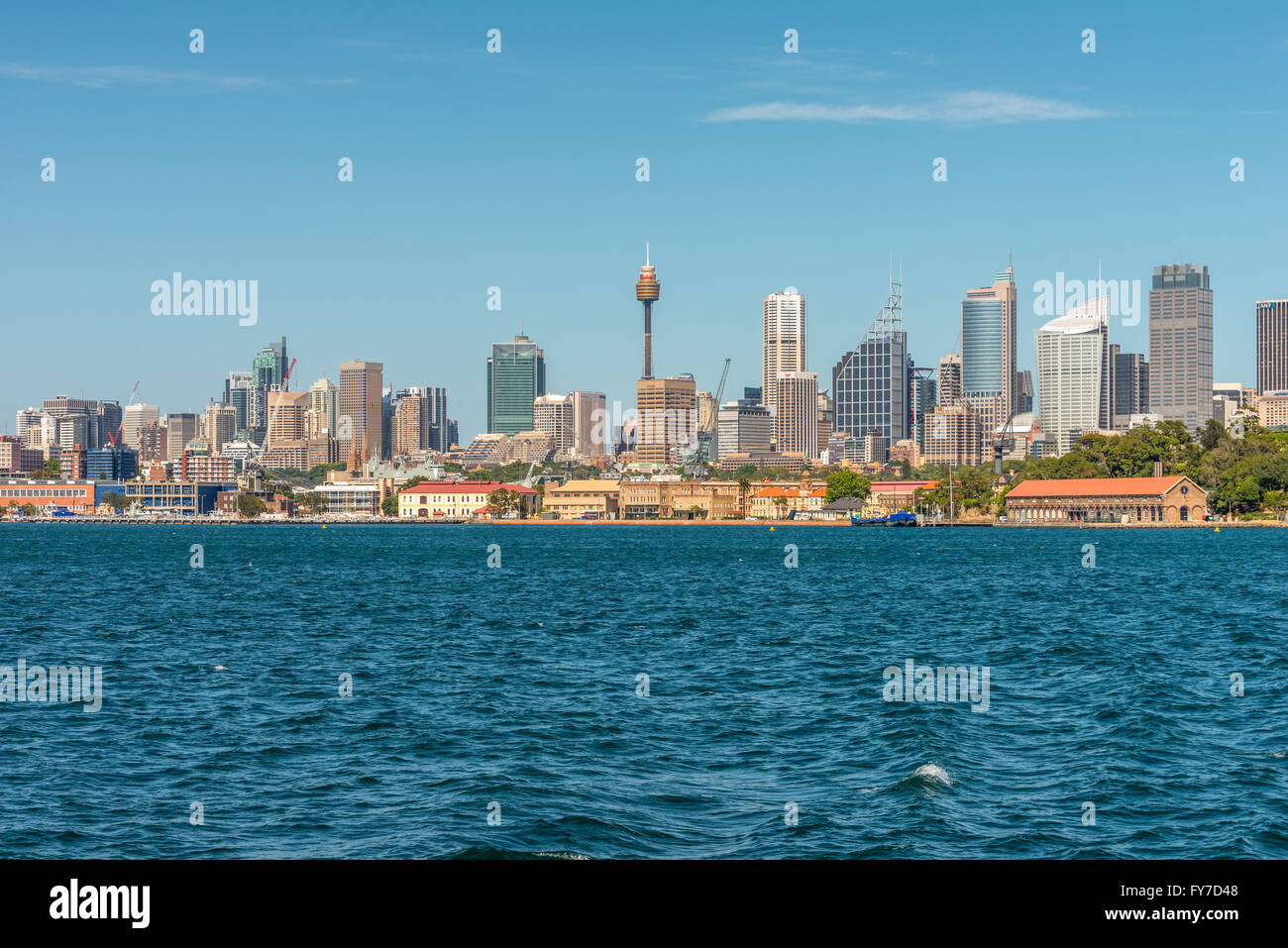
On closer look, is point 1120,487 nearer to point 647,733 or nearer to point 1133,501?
point 1133,501

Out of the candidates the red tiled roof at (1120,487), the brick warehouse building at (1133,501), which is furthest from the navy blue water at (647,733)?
the red tiled roof at (1120,487)

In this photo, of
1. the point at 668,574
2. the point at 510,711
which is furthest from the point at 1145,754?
the point at 668,574

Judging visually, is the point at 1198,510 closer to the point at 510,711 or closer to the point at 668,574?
the point at 668,574

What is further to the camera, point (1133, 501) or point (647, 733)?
point (1133, 501)

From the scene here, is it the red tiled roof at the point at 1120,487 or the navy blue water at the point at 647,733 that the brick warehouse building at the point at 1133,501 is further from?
the navy blue water at the point at 647,733

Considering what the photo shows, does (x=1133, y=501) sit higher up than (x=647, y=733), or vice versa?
(x=647, y=733)

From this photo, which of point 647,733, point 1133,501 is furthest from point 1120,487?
point 647,733

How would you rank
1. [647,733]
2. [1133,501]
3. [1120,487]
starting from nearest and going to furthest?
[647,733] → [1133,501] → [1120,487]
